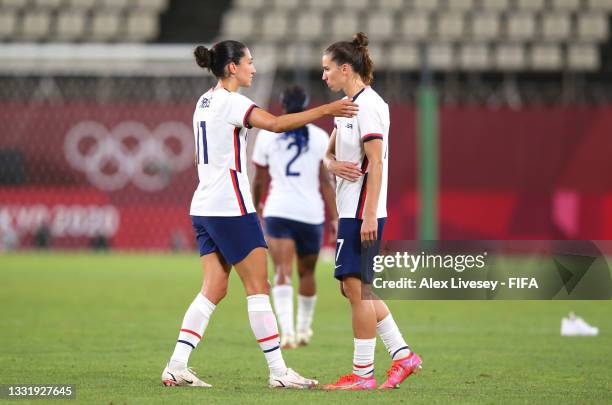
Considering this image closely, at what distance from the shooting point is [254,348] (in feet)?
33.6

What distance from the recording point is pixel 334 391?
738cm

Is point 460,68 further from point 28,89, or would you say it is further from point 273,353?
point 273,353

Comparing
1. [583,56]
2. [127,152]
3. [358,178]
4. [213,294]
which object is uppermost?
[583,56]

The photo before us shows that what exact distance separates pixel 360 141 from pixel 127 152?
15987mm

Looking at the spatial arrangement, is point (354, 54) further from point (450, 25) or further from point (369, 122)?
point (450, 25)

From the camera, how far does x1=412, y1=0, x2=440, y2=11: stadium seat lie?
2838 cm

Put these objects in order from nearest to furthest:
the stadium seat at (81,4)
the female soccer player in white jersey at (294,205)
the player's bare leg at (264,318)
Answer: the player's bare leg at (264,318), the female soccer player in white jersey at (294,205), the stadium seat at (81,4)

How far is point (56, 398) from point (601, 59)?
22592 mm

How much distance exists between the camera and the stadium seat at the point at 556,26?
2760cm

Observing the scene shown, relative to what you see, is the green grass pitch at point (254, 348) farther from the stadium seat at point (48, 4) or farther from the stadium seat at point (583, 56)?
the stadium seat at point (48, 4)

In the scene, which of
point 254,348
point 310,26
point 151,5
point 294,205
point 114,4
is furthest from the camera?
point 114,4

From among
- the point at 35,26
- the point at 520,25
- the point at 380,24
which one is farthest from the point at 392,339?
the point at 35,26

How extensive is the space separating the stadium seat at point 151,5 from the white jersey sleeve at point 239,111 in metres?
22.3

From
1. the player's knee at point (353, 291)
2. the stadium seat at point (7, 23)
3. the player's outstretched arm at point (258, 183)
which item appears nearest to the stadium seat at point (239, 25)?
the stadium seat at point (7, 23)
